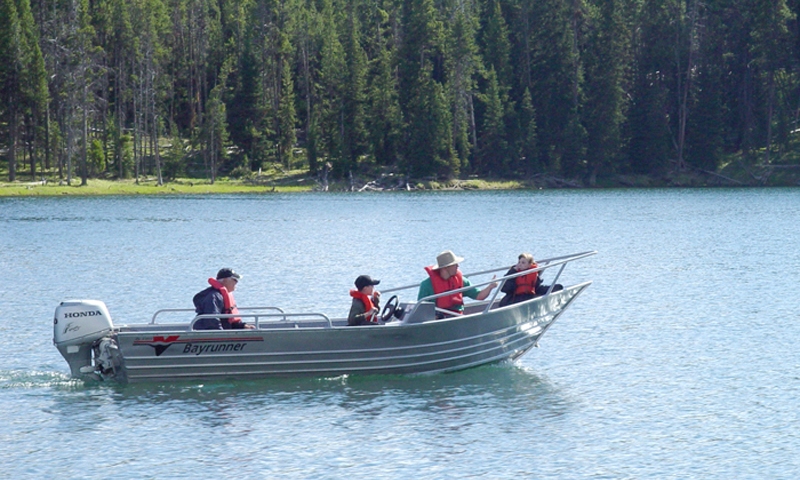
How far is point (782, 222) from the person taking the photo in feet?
175

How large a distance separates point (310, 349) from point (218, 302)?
5.16ft

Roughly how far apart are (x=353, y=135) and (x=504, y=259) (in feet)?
191

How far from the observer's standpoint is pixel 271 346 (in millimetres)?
16438

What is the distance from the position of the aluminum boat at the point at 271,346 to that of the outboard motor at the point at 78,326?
0.01m

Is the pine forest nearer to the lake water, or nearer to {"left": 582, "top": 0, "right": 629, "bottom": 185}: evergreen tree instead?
{"left": 582, "top": 0, "right": 629, "bottom": 185}: evergreen tree

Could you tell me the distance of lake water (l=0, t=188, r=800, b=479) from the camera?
44.1 ft

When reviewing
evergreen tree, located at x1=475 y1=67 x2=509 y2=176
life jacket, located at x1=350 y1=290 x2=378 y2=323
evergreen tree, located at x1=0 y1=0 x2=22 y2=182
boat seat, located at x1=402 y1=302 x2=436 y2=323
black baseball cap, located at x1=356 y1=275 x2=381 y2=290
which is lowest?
boat seat, located at x1=402 y1=302 x2=436 y2=323

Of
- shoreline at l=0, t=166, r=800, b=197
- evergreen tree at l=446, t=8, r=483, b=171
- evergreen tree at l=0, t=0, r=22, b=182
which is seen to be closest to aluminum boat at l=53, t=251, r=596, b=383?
shoreline at l=0, t=166, r=800, b=197

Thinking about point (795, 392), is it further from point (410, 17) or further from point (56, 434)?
point (410, 17)

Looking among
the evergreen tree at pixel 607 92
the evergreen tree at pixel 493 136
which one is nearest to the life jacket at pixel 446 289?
the evergreen tree at pixel 493 136

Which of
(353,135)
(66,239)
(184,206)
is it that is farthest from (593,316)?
(353,135)

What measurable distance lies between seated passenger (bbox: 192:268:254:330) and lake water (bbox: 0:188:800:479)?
990 millimetres

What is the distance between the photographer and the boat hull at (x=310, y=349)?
1620cm

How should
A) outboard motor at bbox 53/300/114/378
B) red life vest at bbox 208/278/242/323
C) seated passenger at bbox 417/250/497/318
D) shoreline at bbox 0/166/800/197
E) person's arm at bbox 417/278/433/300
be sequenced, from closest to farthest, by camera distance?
1. outboard motor at bbox 53/300/114/378
2. red life vest at bbox 208/278/242/323
3. seated passenger at bbox 417/250/497/318
4. person's arm at bbox 417/278/433/300
5. shoreline at bbox 0/166/800/197
